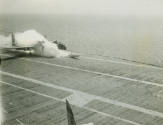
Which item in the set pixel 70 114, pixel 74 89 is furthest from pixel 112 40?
pixel 70 114

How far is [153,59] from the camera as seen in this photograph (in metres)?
41.1

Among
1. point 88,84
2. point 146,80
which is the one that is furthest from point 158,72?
point 88,84

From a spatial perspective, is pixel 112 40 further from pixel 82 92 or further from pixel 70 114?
pixel 70 114

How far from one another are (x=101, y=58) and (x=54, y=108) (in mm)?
14841

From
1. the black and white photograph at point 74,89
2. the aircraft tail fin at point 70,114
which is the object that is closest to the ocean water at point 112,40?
the black and white photograph at point 74,89

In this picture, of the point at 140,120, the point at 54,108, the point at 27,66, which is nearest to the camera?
the point at 140,120

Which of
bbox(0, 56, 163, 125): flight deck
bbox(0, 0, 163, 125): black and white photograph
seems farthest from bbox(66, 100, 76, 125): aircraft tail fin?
bbox(0, 56, 163, 125): flight deck

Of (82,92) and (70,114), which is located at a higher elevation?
(70,114)

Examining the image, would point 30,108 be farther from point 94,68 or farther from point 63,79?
point 94,68

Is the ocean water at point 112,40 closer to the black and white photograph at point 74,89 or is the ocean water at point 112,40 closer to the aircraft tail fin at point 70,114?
the black and white photograph at point 74,89

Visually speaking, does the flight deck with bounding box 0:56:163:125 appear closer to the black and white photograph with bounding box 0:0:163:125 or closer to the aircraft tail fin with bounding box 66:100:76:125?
the black and white photograph with bounding box 0:0:163:125

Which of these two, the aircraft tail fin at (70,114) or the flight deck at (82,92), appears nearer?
the aircraft tail fin at (70,114)

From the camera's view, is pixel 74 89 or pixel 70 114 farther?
pixel 74 89

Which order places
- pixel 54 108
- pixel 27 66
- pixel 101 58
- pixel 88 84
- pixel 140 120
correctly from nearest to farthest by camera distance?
1. pixel 140 120
2. pixel 54 108
3. pixel 88 84
4. pixel 27 66
5. pixel 101 58
